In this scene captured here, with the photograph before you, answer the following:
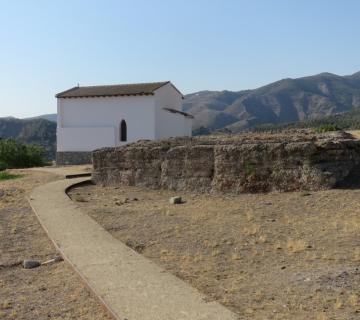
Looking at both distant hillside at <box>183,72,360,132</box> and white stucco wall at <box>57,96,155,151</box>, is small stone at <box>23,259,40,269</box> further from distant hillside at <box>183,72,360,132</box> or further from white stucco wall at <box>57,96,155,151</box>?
distant hillside at <box>183,72,360,132</box>

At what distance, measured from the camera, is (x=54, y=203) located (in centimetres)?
1179

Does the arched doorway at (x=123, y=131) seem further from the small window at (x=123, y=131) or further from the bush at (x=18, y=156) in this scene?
the bush at (x=18, y=156)

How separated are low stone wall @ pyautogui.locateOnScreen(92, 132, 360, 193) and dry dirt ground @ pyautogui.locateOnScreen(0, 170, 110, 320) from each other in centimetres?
431

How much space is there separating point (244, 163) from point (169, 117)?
2106 centimetres

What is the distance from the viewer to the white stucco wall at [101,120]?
103ft

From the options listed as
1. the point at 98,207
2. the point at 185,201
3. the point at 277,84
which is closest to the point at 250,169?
the point at 185,201

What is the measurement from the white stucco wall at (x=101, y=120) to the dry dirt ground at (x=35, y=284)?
70.7 ft

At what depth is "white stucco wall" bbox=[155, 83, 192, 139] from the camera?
31.6m

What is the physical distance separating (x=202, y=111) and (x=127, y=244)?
147m

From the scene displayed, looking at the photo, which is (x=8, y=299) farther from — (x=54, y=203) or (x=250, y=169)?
(x=250, y=169)

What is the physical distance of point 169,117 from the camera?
107 feet

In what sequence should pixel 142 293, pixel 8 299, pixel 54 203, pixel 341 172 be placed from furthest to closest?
pixel 54 203 < pixel 341 172 < pixel 8 299 < pixel 142 293

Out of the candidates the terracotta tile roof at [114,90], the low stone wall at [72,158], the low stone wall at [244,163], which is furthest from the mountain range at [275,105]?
the low stone wall at [244,163]

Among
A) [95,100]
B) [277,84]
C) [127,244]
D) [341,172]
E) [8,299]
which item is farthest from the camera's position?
[277,84]
